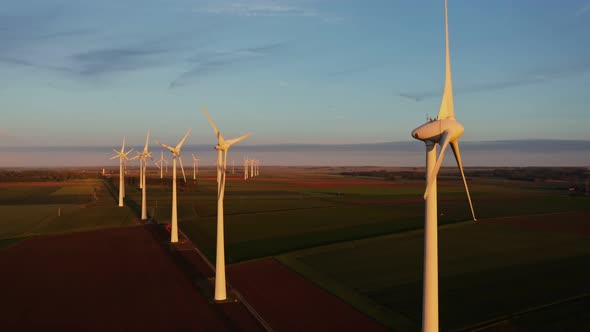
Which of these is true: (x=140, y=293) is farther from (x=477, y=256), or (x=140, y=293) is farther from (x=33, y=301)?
(x=477, y=256)

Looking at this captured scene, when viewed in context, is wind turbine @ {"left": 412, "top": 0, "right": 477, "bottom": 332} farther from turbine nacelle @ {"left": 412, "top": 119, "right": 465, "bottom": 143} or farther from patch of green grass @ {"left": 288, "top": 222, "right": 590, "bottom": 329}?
patch of green grass @ {"left": 288, "top": 222, "right": 590, "bottom": 329}

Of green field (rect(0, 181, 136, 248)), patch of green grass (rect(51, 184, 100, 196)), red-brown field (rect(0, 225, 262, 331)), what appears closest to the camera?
red-brown field (rect(0, 225, 262, 331))

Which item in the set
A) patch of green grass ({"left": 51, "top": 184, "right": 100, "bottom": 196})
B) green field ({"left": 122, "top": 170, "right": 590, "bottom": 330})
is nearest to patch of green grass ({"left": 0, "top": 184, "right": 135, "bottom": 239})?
green field ({"left": 122, "top": 170, "right": 590, "bottom": 330})

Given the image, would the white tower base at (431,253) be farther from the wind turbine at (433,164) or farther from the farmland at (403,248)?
the farmland at (403,248)

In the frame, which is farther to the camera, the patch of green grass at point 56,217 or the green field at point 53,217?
the patch of green grass at point 56,217

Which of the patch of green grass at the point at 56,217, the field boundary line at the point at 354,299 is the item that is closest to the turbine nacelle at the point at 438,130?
the field boundary line at the point at 354,299

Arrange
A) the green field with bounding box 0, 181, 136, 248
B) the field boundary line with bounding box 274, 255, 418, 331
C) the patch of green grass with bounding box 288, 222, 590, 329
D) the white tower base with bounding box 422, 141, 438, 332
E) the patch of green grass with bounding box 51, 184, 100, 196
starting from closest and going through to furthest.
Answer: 1. the white tower base with bounding box 422, 141, 438, 332
2. the field boundary line with bounding box 274, 255, 418, 331
3. the patch of green grass with bounding box 288, 222, 590, 329
4. the green field with bounding box 0, 181, 136, 248
5. the patch of green grass with bounding box 51, 184, 100, 196
